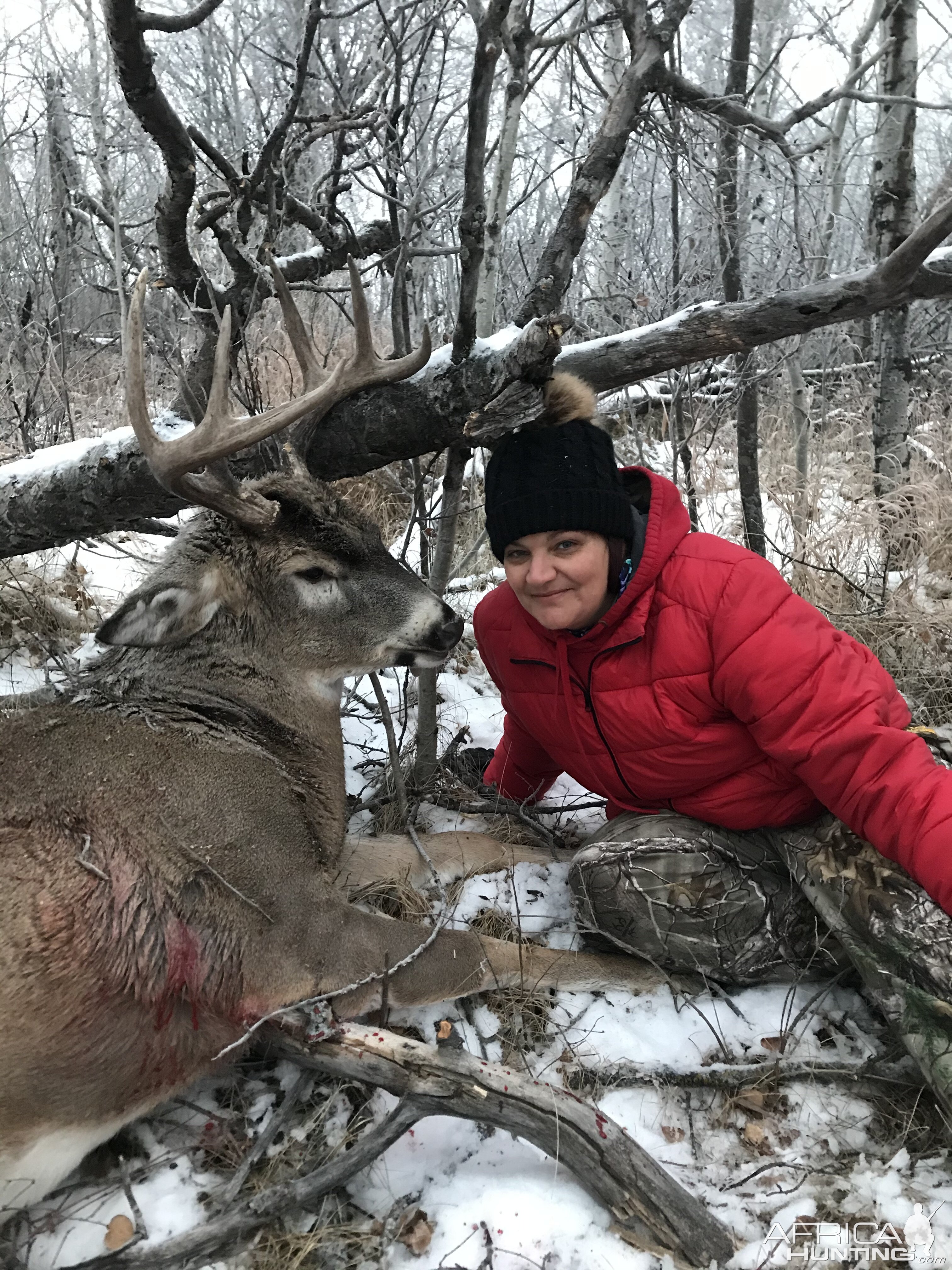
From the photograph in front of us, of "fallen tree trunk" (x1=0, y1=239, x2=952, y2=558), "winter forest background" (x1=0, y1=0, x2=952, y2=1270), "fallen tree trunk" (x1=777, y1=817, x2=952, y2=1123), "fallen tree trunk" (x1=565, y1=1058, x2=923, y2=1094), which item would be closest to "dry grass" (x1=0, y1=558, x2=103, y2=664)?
"winter forest background" (x1=0, y1=0, x2=952, y2=1270)

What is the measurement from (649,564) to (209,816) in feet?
4.83

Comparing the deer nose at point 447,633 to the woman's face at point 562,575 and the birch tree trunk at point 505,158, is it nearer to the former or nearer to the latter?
the woman's face at point 562,575

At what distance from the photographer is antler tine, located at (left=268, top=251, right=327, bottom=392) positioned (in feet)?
9.53

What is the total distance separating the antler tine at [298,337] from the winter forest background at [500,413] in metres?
0.17

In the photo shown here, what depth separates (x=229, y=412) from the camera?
2535 millimetres

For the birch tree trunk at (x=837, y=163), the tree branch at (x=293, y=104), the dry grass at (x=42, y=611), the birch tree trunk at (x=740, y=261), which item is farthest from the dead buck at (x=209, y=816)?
the birch tree trunk at (x=837, y=163)

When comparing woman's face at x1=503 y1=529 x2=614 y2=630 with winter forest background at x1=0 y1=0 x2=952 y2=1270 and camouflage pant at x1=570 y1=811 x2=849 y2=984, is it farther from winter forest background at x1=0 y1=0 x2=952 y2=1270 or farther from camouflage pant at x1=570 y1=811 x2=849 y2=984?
camouflage pant at x1=570 y1=811 x2=849 y2=984

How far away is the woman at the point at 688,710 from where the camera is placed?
2.31 metres

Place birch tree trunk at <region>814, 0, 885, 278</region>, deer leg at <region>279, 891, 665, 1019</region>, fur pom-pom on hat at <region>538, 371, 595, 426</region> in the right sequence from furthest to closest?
birch tree trunk at <region>814, 0, 885, 278</region> → fur pom-pom on hat at <region>538, 371, 595, 426</region> → deer leg at <region>279, 891, 665, 1019</region>

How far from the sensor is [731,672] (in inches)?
95.4

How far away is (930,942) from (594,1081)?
3.21 ft

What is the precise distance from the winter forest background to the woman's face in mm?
381

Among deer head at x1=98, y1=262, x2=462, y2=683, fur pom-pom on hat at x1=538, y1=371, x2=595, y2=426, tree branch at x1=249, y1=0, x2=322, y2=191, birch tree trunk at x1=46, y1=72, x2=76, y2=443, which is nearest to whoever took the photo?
fur pom-pom on hat at x1=538, y1=371, x2=595, y2=426

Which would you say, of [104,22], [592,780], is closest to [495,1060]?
[592,780]
